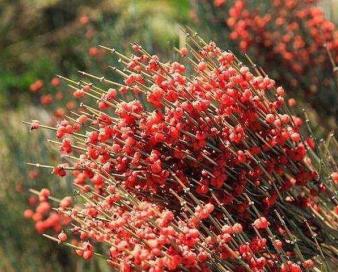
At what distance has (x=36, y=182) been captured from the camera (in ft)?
11.1

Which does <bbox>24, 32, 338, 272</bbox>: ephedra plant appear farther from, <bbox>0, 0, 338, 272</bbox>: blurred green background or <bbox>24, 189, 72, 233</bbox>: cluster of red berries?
<bbox>24, 189, 72, 233</bbox>: cluster of red berries

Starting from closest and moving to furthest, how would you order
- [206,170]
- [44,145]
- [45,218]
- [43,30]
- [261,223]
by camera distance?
[261,223] → [206,170] → [45,218] → [44,145] → [43,30]

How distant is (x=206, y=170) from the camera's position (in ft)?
5.96

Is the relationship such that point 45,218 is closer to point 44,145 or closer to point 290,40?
point 44,145

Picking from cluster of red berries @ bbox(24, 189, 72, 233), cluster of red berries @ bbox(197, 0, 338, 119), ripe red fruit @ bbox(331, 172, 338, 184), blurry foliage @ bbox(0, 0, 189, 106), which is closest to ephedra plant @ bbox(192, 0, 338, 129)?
cluster of red berries @ bbox(197, 0, 338, 119)

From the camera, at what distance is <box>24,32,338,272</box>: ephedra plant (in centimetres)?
170

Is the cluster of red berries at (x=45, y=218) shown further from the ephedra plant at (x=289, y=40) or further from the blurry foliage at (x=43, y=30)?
the blurry foliage at (x=43, y=30)

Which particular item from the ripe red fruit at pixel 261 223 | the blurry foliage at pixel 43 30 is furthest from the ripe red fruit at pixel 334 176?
the blurry foliage at pixel 43 30

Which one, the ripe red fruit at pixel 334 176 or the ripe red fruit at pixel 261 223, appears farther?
the ripe red fruit at pixel 334 176

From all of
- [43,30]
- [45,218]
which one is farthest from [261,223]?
[43,30]

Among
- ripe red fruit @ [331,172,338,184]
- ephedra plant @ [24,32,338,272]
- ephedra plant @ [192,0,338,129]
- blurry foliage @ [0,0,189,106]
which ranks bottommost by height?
blurry foliage @ [0,0,189,106]

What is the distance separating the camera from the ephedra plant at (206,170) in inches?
67.0

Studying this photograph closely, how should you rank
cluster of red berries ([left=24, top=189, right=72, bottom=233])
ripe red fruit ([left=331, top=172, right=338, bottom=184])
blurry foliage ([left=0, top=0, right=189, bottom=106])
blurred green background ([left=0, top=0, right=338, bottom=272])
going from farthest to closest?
blurry foliage ([left=0, top=0, right=189, bottom=106]) < blurred green background ([left=0, top=0, right=338, bottom=272]) < cluster of red berries ([left=24, top=189, right=72, bottom=233]) < ripe red fruit ([left=331, top=172, right=338, bottom=184])

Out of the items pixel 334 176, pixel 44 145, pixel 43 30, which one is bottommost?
pixel 43 30
